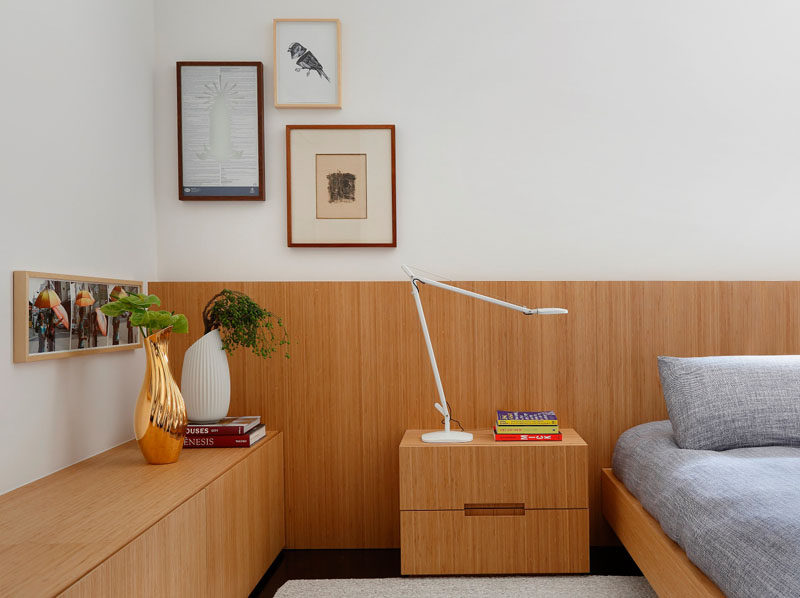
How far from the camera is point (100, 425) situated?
202cm

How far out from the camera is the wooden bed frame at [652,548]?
→ 1.44 metres

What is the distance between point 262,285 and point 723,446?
1.72m

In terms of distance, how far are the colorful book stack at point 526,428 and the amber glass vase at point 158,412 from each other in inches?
41.8

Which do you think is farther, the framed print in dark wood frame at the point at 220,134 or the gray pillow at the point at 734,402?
the framed print in dark wood frame at the point at 220,134

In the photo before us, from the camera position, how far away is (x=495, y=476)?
209 centimetres

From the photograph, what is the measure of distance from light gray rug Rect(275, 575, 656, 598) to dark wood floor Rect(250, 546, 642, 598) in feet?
0.20

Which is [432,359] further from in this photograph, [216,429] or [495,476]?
[216,429]

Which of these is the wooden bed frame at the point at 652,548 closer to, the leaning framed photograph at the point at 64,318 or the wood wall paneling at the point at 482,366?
the wood wall paneling at the point at 482,366

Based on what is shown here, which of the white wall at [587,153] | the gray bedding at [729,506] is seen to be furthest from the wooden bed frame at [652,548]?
the white wall at [587,153]

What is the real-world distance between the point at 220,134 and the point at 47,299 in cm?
104

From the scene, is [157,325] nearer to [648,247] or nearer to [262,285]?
[262,285]

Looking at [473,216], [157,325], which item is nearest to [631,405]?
[473,216]

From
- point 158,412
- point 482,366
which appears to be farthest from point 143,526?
point 482,366

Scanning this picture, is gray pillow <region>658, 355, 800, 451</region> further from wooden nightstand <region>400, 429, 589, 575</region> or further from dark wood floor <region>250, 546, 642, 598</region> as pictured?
dark wood floor <region>250, 546, 642, 598</region>
